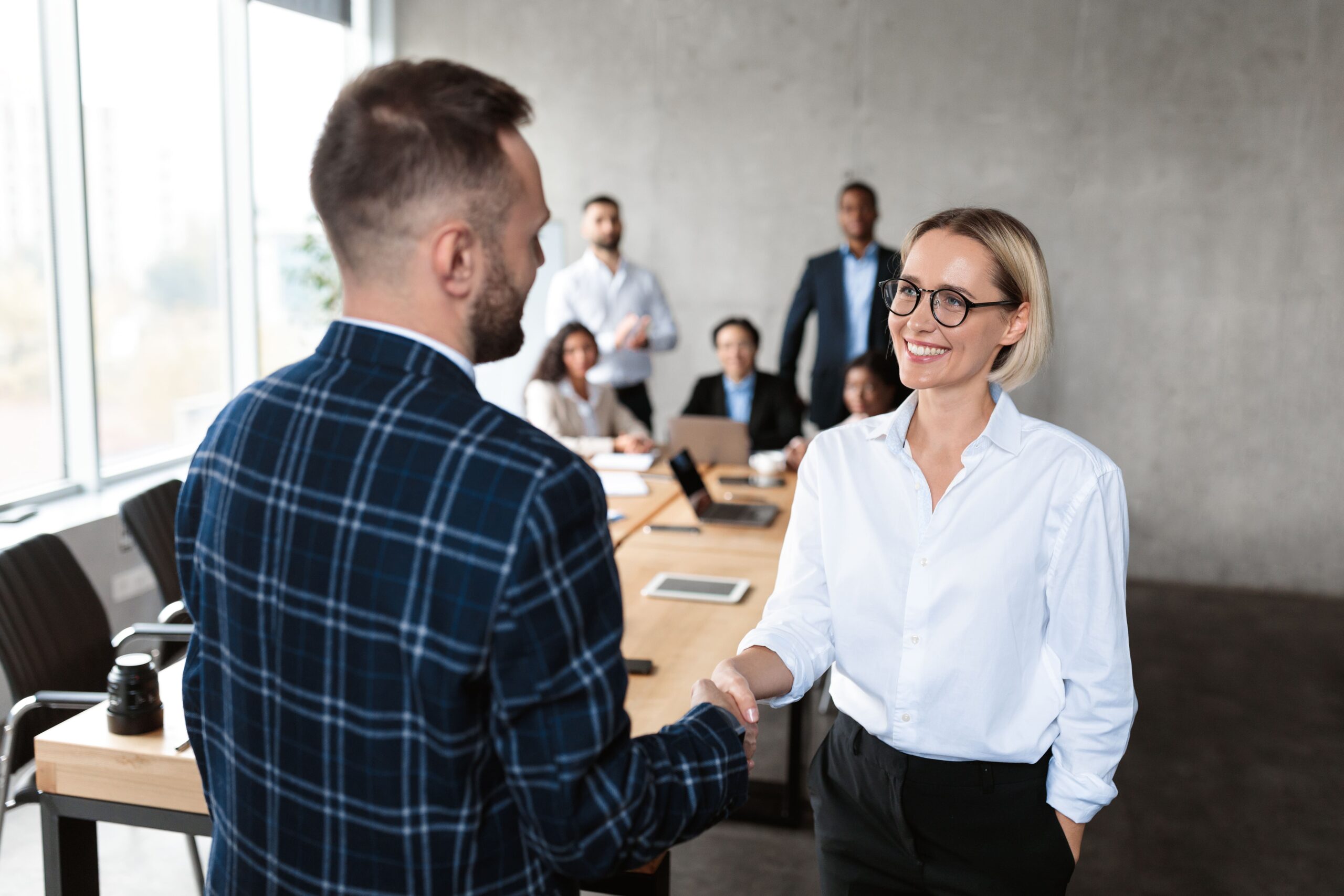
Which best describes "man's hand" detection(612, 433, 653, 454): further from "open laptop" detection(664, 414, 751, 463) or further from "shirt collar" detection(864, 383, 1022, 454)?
"shirt collar" detection(864, 383, 1022, 454)

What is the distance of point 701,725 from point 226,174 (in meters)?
5.81

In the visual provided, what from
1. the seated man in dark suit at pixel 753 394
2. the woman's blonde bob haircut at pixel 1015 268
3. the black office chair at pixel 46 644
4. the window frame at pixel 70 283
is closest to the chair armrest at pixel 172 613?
the black office chair at pixel 46 644

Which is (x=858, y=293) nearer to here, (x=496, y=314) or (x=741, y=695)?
(x=741, y=695)

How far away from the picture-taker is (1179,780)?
13.1 ft

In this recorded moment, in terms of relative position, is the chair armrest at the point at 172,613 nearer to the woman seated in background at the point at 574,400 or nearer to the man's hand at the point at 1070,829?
the woman seated in background at the point at 574,400

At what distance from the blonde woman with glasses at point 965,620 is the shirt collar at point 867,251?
14.2 feet

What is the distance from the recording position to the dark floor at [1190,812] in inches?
129

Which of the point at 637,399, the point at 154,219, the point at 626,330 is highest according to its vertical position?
the point at 154,219

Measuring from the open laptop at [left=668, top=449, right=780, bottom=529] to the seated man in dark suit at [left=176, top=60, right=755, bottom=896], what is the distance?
2.73 m

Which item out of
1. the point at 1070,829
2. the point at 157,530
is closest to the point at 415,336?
the point at 1070,829

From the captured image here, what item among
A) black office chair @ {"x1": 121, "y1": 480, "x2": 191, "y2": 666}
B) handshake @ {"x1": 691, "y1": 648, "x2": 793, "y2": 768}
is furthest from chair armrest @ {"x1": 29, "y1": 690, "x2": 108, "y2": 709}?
handshake @ {"x1": 691, "y1": 648, "x2": 793, "y2": 768}

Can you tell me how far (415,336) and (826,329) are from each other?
5.17 meters

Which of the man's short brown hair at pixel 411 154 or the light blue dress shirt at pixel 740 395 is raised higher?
the man's short brown hair at pixel 411 154

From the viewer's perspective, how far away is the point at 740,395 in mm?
5688
